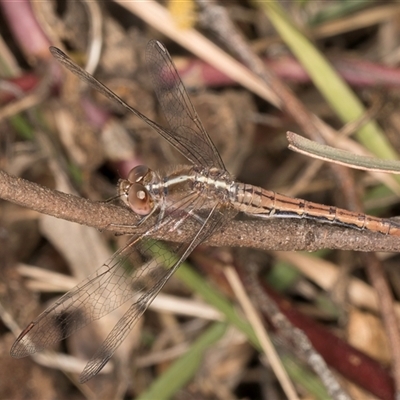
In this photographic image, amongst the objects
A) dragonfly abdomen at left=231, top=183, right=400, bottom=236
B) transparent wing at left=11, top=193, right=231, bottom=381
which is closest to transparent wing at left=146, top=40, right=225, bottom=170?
dragonfly abdomen at left=231, top=183, right=400, bottom=236

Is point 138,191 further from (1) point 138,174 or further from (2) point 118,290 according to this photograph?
(2) point 118,290

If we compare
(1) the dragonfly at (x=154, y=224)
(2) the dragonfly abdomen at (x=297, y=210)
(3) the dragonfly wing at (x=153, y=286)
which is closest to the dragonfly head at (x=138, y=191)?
(1) the dragonfly at (x=154, y=224)

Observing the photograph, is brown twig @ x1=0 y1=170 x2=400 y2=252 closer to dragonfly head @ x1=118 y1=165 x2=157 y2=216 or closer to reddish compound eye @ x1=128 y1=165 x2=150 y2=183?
dragonfly head @ x1=118 y1=165 x2=157 y2=216

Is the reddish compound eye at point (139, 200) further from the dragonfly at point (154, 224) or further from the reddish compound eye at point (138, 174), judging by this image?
the reddish compound eye at point (138, 174)

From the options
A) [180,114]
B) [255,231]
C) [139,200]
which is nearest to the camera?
[255,231]

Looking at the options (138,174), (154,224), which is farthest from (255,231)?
(138,174)

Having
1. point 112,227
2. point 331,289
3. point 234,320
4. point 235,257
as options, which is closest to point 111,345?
point 112,227

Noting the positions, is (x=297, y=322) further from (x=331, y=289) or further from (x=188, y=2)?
(x=188, y=2)

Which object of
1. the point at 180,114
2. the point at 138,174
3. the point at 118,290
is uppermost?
the point at 180,114
